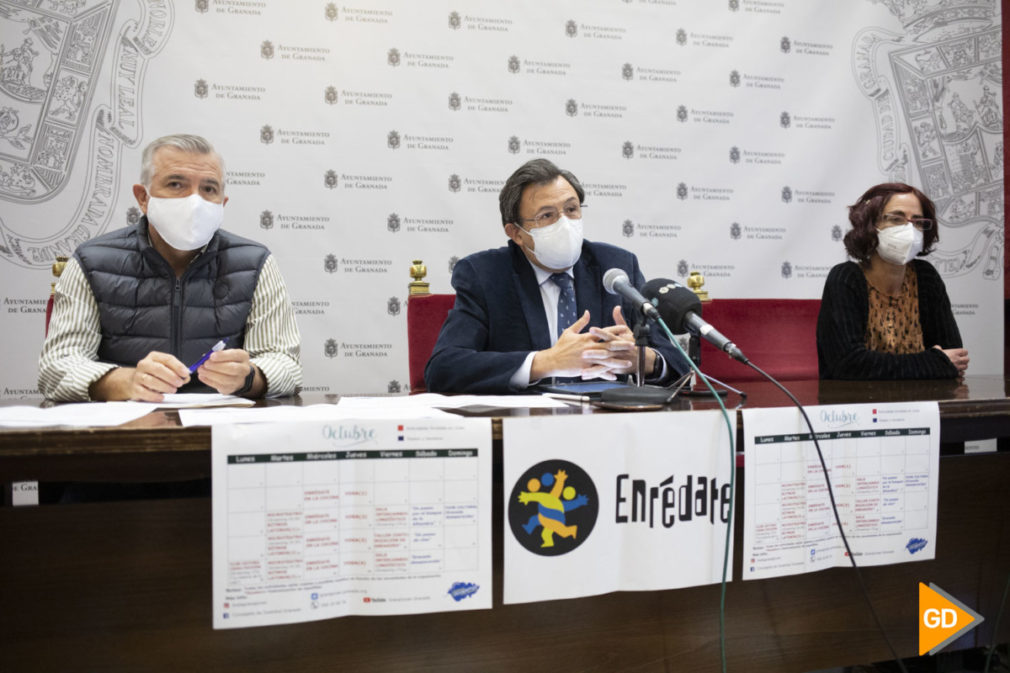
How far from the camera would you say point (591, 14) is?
326 cm

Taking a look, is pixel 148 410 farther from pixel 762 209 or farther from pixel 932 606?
pixel 762 209

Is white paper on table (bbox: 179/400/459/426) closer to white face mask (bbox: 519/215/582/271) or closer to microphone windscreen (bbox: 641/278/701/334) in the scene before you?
microphone windscreen (bbox: 641/278/701/334)

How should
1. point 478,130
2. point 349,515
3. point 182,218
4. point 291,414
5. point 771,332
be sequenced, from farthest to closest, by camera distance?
point 478,130 → point 771,332 → point 182,218 → point 291,414 → point 349,515

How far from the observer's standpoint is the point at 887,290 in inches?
98.7

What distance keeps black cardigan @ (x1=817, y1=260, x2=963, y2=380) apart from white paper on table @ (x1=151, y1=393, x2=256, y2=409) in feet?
5.62

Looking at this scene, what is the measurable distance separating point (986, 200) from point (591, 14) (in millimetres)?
2199

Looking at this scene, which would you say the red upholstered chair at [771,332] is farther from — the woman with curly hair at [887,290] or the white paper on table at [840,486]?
the white paper on table at [840,486]

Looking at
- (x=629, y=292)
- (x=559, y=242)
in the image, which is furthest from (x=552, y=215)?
(x=629, y=292)

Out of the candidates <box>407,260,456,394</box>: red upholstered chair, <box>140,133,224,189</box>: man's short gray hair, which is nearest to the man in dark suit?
<box>407,260,456,394</box>: red upholstered chair

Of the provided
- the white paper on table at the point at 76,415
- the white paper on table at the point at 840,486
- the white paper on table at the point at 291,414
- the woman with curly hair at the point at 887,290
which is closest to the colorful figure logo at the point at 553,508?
the white paper on table at the point at 291,414

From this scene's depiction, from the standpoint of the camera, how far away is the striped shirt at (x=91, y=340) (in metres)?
1.62

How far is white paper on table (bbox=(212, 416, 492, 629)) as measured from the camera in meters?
0.97

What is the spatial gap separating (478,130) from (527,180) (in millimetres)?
1179

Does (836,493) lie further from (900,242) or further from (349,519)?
(900,242)
